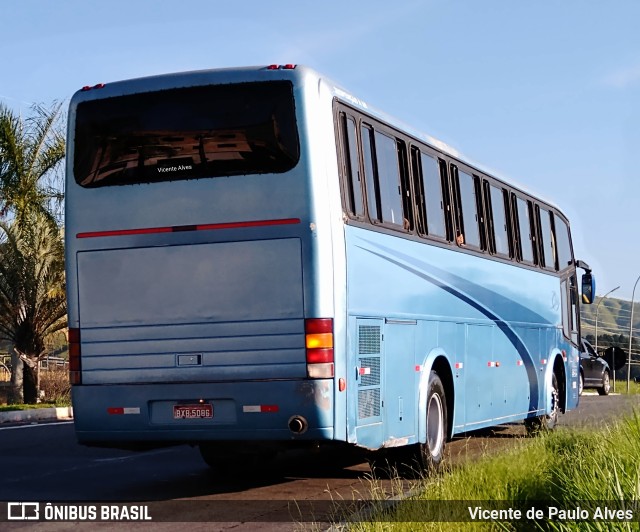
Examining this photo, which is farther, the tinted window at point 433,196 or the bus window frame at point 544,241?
the bus window frame at point 544,241

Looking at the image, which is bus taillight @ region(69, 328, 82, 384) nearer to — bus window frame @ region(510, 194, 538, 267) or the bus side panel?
the bus side panel

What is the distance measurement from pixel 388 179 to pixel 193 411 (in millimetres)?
3373

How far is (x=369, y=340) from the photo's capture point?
11531 millimetres

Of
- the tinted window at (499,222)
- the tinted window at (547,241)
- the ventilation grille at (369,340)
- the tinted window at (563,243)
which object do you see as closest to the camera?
the ventilation grille at (369,340)

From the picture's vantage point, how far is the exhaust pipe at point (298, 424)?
10508 millimetres

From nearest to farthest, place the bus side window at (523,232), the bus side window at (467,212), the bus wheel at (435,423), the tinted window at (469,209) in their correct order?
1. the bus wheel at (435,423)
2. the bus side window at (467,212)
3. the tinted window at (469,209)
4. the bus side window at (523,232)

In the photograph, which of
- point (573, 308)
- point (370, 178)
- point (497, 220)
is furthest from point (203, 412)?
point (573, 308)

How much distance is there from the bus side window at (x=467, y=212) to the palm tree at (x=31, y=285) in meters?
15.4

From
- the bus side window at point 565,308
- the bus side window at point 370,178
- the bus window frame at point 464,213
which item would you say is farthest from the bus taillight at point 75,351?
the bus side window at point 565,308

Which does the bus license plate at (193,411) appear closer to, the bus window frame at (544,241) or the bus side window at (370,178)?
the bus side window at (370,178)

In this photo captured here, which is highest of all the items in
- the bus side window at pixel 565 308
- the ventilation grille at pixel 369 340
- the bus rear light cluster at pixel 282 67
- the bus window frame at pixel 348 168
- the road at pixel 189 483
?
the bus rear light cluster at pixel 282 67

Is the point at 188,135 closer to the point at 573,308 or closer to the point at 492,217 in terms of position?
the point at 492,217

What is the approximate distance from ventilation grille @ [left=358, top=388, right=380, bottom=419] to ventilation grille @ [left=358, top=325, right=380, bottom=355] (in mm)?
376

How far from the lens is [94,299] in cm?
1130
